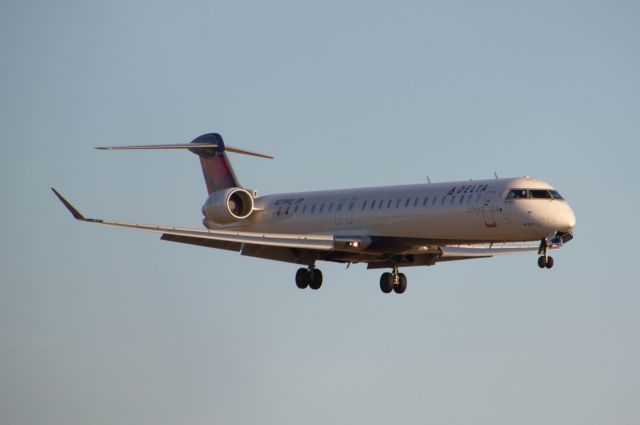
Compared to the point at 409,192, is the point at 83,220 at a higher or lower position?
lower

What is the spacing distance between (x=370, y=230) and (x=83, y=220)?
36.9 ft

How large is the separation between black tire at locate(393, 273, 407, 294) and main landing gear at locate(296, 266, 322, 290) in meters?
2.79

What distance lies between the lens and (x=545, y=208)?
54.4 metres

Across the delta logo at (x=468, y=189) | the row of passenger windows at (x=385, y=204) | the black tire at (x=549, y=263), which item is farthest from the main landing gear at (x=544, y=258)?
the delta logo at (x=468, y=189)

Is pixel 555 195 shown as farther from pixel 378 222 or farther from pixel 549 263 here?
pixel 378 222

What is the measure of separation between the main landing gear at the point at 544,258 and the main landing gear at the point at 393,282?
801 centimetres

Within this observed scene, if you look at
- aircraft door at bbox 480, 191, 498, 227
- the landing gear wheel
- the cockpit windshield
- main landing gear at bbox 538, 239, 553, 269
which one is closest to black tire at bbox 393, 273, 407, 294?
the landing gear wheel

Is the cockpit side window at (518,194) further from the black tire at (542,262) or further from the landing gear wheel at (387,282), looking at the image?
the landing gear wheel at (387,282)

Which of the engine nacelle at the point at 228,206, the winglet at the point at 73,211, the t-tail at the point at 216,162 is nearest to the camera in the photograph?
A: the winglet at the point at 73,211

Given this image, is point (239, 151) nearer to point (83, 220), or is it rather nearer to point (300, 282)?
point (300, 282)

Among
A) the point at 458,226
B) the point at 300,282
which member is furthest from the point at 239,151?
the point at 458,226

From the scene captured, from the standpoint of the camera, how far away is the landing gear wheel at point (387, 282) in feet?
200

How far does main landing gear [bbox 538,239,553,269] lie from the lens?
177 feet

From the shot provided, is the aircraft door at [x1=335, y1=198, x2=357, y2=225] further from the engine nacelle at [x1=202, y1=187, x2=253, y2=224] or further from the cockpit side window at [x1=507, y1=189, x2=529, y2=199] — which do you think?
the cockpit side window at [x1=507, y1=189, x2=529, y2=199]
